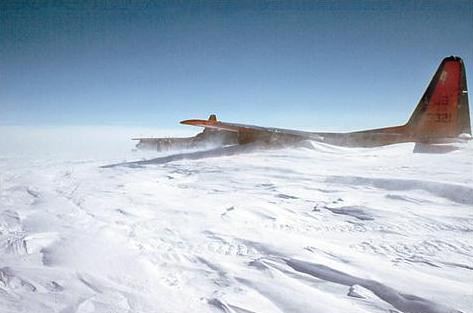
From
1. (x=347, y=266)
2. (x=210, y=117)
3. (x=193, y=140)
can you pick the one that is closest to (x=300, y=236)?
(x=347, y=266)

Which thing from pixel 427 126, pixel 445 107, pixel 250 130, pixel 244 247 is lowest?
pixel 244 247

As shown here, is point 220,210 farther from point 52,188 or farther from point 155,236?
point 52,188

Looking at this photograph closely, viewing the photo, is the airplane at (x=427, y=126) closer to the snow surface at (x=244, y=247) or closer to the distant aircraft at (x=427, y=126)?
the distant aircraft at (x=427, y=126)

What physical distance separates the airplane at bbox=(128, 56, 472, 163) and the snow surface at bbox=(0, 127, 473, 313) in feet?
22.0

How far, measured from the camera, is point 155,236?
287cm

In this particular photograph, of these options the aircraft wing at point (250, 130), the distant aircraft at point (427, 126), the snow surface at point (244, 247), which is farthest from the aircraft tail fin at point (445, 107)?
the snow surface at point (244, 247)

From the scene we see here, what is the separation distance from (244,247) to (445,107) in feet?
42.9

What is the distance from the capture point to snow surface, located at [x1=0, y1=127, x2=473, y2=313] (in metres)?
1.81

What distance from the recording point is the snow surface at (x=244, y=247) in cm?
181

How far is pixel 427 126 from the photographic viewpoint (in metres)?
11.9

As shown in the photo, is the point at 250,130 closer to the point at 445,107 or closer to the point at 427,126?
the point at 427,126

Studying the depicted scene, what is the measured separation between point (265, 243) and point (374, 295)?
1102mm

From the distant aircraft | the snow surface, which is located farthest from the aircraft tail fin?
the snow surface

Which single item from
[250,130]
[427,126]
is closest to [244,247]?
[250,130]
